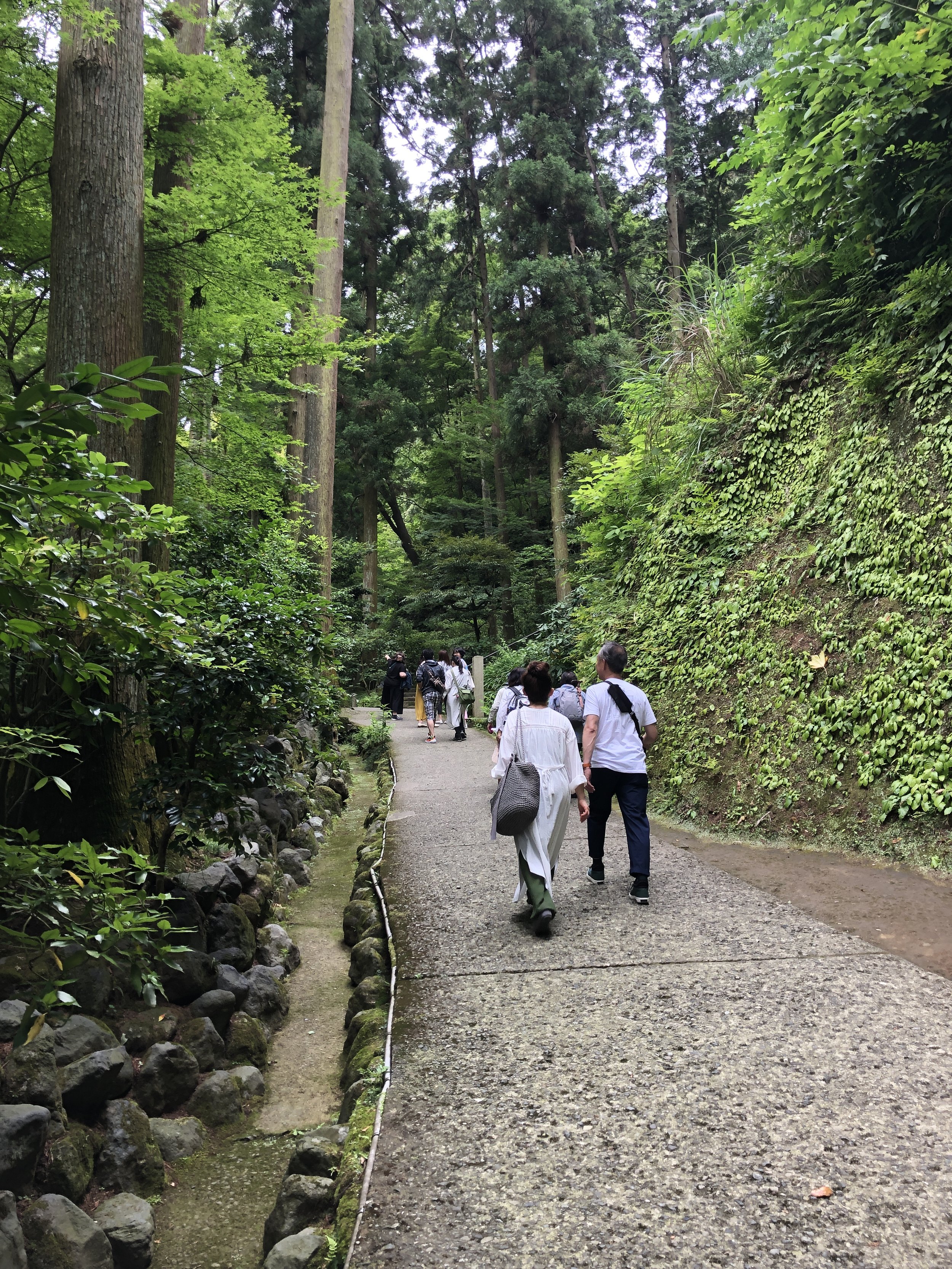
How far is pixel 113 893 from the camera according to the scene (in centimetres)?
220

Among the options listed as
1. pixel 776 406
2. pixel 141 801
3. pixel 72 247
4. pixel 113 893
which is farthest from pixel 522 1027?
pixel 776 406

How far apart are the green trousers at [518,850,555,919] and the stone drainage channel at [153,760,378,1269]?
1354mm

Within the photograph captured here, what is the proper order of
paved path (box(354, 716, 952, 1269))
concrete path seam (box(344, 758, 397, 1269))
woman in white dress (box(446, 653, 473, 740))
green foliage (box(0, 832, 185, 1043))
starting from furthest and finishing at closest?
woman in white dress (box(446, 653, 473, 740)), concrete path seam (box(344, 758, 397, 1269)), paved path (box(354, 716, 952, 1269)), green foliage (box(0, 832, 185, 1043))

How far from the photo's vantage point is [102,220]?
5.52 metres

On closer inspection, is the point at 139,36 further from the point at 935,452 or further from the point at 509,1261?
the point at 509,1261

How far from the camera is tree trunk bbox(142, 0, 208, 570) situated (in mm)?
7297

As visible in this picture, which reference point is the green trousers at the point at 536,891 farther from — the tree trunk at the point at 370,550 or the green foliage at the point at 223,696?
the tree trunk at the point at 370,550

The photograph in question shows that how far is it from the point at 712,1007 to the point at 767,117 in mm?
8683

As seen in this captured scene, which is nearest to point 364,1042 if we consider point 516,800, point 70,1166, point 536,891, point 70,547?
point 70,1166

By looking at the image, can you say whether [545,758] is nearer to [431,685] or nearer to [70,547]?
[70,547]

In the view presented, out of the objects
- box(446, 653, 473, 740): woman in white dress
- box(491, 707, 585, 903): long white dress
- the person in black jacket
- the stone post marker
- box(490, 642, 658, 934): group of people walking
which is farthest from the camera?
the person in black jacket

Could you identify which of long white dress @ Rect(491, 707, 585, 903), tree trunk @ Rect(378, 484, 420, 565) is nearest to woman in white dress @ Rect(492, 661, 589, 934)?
long white dress @ Rect(491, 707, 585, 903)

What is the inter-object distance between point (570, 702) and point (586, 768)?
11.2 ft

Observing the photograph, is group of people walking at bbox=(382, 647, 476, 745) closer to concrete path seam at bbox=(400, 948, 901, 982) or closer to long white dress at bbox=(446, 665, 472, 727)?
long white dress at bbox=(446, 665, 472, 727)
